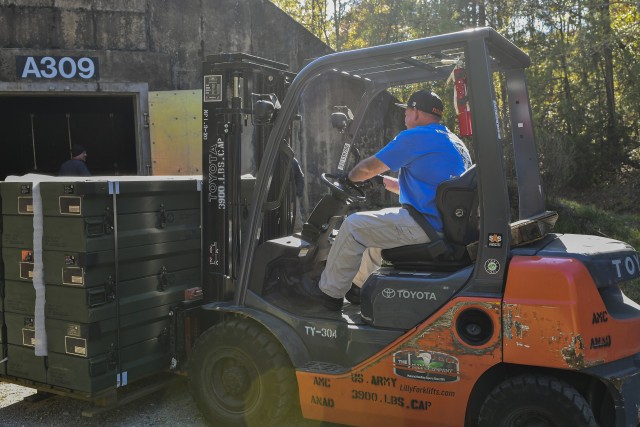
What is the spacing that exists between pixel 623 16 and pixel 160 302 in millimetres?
16467

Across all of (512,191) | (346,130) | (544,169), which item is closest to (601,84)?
(544,169)

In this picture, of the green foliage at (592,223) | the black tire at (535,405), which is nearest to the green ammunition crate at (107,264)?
the black tire at (535,405)

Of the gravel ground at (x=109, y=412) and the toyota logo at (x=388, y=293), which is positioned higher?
the toyota logo at (x=388, y=293)

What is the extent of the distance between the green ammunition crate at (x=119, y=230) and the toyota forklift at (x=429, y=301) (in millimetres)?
300

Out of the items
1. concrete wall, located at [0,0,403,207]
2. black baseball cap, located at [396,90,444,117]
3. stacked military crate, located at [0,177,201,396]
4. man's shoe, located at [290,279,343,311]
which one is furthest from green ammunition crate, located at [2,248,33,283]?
concrete wall, located at [0,0,403,207]

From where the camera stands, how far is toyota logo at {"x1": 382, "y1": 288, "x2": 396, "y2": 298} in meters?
3.88

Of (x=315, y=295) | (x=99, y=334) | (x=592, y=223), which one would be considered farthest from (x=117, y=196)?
(x=592, y=223)

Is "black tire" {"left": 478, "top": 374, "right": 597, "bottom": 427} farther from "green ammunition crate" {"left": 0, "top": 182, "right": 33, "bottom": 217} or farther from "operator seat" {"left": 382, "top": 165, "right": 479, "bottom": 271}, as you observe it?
"green ammunition crate" {"left": 0, "top": 182, "right": 33, "bottom": 217}

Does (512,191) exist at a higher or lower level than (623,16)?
lower

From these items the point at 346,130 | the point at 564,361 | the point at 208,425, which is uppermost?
the point at 346,130

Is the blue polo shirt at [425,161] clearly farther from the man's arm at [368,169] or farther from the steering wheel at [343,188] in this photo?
the steering wheel at [343,188]

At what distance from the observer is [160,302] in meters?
4.96

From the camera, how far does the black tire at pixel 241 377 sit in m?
4.24

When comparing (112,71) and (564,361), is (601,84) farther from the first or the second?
(564,361)
